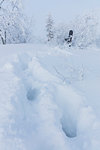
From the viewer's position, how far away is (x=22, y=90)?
9.37 feet

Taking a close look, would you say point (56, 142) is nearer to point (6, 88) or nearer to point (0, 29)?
point (6, 88)

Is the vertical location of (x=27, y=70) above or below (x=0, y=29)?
above

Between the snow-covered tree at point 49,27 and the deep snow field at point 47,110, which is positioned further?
the snow-covered tree at point 49,27

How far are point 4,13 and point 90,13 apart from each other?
437 inches

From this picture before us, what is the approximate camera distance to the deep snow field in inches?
78.0

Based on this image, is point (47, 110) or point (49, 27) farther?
point (49, 27)

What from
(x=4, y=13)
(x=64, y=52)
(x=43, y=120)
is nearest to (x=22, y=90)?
(x=43, y=120)

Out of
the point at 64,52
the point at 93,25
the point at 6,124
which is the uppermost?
the point at 6,124

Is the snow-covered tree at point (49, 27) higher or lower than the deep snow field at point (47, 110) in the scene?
lower

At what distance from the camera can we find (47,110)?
250 centimetres

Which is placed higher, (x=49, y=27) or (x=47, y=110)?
(x=47, y=110)

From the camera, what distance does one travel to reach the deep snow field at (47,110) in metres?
1.98

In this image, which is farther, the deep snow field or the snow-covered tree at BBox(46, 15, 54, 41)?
the snow-covered tree at BBox(46, 15, 54, 41)

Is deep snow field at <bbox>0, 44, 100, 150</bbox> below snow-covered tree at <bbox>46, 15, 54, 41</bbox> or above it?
above
